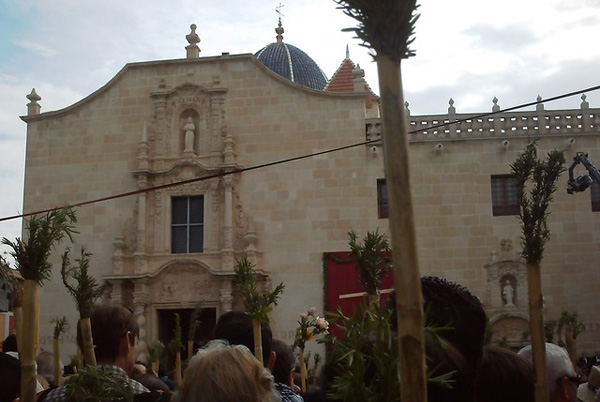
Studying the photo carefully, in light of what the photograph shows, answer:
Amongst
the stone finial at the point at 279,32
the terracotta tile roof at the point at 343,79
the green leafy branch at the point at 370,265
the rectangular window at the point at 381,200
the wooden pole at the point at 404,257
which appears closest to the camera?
the wooden pole at the point at 404,257

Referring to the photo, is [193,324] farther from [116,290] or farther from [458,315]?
[458,315]

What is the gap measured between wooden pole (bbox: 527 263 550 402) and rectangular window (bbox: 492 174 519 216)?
15.5m

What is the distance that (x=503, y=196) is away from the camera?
18.4 meters

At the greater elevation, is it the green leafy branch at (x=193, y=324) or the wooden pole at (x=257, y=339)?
the wooden pole at (x=257, y=339)

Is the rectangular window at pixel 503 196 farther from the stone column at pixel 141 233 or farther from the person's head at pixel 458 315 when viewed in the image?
the person's head at pixel 458 315

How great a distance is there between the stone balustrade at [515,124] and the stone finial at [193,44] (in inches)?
212

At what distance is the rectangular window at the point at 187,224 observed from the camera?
1897 centimetres

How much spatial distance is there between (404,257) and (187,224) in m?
17.7

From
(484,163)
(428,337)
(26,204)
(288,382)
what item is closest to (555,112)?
(484,163)

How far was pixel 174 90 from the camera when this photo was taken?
1958 centimetres

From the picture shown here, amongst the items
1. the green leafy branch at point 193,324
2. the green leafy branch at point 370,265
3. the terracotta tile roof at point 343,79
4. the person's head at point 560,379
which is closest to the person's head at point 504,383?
the person's head at point 560,379

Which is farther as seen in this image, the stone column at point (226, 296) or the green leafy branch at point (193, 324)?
the stone column at point (226, 296)

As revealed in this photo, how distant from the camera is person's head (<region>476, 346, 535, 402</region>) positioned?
3.29 metres

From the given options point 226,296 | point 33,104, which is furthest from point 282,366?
point 33,104
